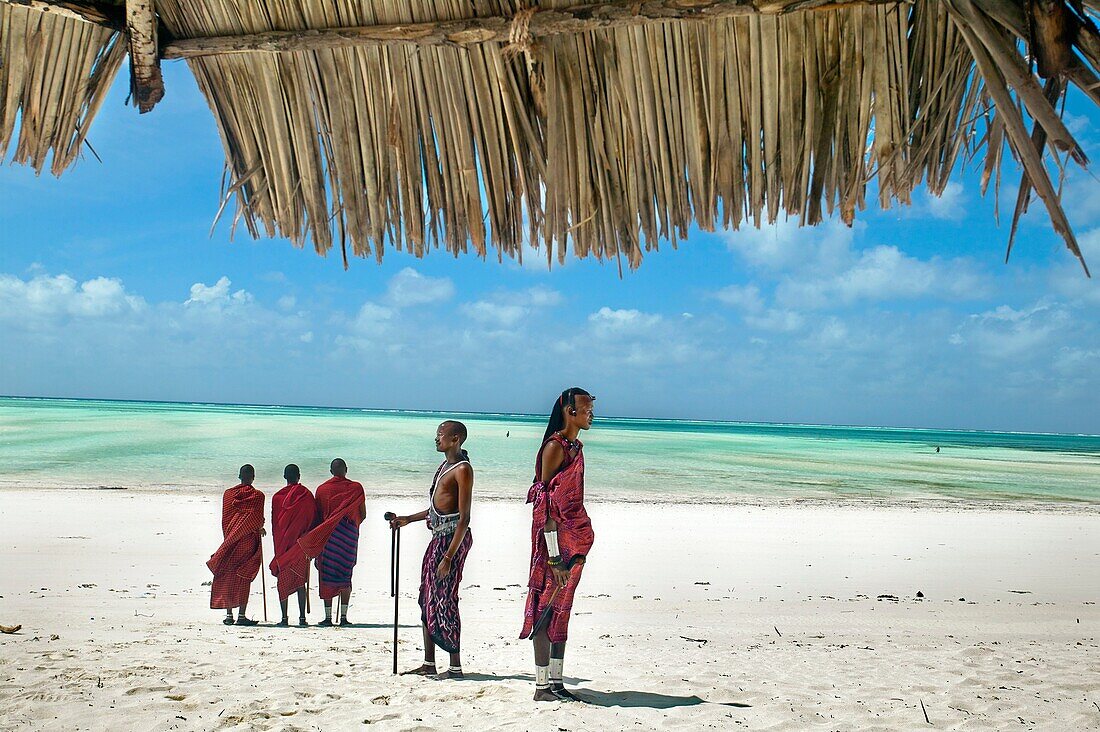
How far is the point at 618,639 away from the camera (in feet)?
17.7

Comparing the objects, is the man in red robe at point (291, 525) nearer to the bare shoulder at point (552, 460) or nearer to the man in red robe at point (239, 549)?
the man in red robe at point (239, 549)

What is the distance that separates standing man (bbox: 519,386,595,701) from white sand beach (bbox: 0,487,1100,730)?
1.46ft

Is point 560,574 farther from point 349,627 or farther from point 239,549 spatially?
point 239,549

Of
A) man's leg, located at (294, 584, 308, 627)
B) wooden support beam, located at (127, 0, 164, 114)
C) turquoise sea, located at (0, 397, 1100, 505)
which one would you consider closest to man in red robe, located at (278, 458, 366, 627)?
man's leg, located at (294, 584, 308, 627)

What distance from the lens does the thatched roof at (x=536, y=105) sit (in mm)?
2326

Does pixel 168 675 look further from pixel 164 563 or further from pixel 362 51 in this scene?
pixel 164 563

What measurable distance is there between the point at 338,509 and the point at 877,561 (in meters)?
6.44

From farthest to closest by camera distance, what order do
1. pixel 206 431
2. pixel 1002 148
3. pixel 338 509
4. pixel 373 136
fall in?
pixel 206 431 → pixel 338 509 → pixel 373 136 → pixel 1002 148

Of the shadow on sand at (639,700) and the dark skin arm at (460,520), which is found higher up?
the dark skin arm at (460,520)

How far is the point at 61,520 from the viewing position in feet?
35.3

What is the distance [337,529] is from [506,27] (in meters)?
3.82

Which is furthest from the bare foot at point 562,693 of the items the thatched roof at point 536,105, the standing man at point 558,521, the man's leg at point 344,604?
the man's leg at point 344,604

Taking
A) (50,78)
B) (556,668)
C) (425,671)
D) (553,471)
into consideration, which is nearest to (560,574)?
(553,471)

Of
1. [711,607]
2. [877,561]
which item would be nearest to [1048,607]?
[877,561]
